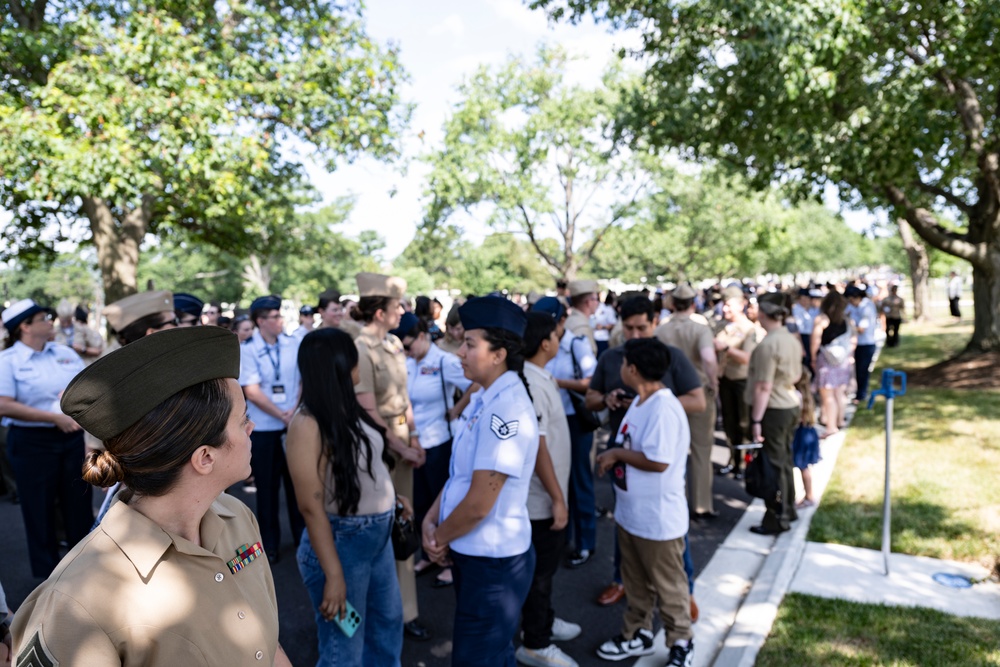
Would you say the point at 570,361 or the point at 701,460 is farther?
the point at 701,460

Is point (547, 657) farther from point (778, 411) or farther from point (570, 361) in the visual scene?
point (778, 411)

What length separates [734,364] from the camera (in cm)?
781

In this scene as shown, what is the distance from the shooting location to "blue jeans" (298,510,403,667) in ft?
9.39

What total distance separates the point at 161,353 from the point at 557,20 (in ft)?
35.4

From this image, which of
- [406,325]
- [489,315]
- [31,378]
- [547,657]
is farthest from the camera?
[406,325]

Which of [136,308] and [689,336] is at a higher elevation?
[136,308]

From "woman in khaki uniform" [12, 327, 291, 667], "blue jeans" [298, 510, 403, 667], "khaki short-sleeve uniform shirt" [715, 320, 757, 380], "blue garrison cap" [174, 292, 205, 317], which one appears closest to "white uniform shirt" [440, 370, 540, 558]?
"blue jeans" [298, 510, 403, 667]

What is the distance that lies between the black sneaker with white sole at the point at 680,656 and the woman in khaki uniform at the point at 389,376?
A: 1556mm

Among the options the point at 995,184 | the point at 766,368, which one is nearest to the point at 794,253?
the point at 995,184

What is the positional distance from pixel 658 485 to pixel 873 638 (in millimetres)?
1684

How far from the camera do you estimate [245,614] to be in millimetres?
1594

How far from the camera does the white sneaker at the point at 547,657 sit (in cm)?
388

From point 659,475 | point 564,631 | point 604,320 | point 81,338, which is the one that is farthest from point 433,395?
point 604,320

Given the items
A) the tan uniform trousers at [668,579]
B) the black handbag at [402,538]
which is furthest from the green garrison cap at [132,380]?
the tan uniform trousers at [668,579]
